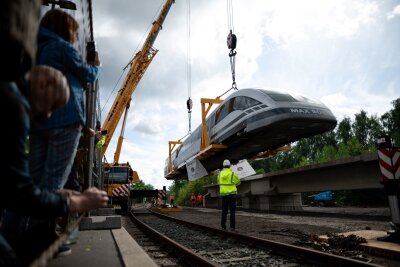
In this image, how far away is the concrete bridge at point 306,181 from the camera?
37.5 feet

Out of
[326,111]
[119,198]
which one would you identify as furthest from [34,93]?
[119,198]

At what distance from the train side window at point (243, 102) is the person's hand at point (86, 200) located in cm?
916

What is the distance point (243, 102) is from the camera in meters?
10.9

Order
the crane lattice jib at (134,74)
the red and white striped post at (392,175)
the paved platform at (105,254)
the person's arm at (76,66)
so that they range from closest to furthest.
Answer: the person's arm at (76,66) → the paved platform at (105,254) → the red and white striped post at (392,175) → the crane lattice jib at (134,74)

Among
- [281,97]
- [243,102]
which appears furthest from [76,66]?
[243,102]

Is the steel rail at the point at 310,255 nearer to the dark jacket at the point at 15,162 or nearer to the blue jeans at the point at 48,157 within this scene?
the blue jeans at the point at 48,157

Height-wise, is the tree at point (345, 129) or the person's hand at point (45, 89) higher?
the tree at point (345, 129)

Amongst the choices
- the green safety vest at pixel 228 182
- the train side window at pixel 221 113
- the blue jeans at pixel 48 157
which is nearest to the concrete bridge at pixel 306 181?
the train side window at pixel 221 113

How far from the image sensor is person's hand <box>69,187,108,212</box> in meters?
1.23

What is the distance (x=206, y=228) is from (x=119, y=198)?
315 inches

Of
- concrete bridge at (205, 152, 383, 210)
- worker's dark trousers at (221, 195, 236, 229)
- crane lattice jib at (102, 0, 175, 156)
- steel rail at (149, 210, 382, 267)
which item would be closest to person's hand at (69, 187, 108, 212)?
steel rail at (149, 210, 382, 267)

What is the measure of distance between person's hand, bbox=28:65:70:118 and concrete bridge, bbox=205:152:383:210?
11.4 m

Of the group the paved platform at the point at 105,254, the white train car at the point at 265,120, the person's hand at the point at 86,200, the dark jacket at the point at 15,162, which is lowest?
the paved platform at the point at 105,254

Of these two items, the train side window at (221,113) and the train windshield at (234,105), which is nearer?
the train windshield at (234,105)
